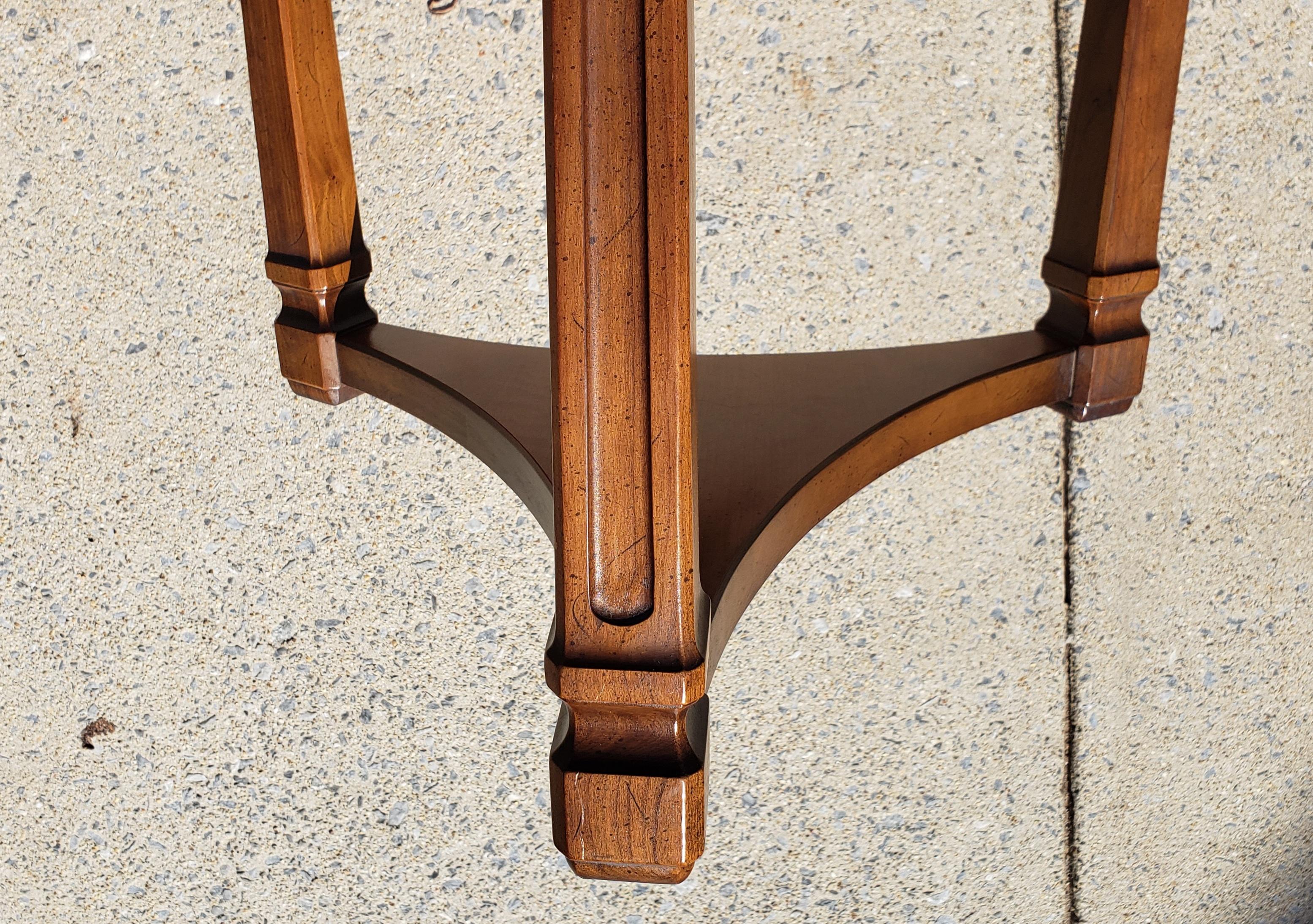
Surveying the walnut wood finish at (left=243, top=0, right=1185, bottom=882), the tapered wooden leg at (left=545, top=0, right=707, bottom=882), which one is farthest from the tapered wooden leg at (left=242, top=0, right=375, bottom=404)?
the tapered wooden leg at (left=545, top=0, right=707, bottom=882)

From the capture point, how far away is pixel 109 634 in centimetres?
97

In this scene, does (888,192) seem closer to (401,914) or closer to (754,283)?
(754,283)

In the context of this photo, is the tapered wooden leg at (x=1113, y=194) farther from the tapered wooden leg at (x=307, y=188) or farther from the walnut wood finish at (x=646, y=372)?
the tapered wooden leg at (x=307, y=188)

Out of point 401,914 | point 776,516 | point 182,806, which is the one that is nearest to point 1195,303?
point 776,516

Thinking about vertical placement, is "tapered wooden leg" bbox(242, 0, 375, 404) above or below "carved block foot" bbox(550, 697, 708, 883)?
above

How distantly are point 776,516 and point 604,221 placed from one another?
167 millimetres

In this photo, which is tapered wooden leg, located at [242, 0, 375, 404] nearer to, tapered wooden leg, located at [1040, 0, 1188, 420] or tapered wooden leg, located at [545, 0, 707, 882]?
tapered wooden leg, located at [545, 0, 707, 882]

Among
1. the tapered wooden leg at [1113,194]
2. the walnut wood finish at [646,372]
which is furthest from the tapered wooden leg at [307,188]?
the tapered wooden leg at [1113,194]

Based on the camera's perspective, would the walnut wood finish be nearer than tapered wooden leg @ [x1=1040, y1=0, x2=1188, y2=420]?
Yes

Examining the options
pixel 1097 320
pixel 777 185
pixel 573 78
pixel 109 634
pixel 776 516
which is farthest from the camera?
pixel 109 634

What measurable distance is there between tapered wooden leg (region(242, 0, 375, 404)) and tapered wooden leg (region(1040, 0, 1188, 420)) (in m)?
0.41

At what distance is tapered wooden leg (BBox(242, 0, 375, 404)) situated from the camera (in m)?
0.59

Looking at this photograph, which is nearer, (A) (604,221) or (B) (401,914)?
(A) (604,221)

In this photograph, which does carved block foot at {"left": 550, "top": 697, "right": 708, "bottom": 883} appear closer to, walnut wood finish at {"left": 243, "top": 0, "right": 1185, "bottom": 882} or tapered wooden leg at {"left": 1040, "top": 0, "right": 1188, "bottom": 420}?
walnut wood finish at {"left": 243, "top": 0, "right": 1185, "bottom": 882}
